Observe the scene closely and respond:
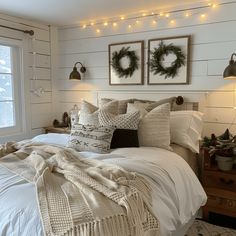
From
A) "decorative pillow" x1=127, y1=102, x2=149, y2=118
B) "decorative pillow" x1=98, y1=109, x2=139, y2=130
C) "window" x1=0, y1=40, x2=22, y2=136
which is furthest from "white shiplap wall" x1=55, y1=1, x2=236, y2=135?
"window" x1=0, y1=40, x2=22, y2=136

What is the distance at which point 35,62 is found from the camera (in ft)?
12.1

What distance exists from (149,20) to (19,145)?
2131 millimetres

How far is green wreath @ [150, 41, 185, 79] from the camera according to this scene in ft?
9.73

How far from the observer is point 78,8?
10.0ft

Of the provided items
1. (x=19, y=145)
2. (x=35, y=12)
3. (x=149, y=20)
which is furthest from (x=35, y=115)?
(x=149, y=20)

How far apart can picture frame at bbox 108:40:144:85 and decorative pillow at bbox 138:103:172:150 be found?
0.95 m

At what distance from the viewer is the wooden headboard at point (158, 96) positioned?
2.95 meters

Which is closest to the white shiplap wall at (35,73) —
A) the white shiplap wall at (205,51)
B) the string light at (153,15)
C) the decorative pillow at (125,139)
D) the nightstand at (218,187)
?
the string light at (153,15)

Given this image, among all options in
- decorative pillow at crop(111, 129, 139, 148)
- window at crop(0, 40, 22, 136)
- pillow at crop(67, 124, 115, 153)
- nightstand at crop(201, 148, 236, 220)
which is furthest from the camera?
window at crop(0, 40, 22, 136)

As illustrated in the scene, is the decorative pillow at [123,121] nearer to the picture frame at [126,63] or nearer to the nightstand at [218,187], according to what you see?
the nightstand at [218,187]

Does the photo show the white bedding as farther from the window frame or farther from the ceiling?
the ceiling

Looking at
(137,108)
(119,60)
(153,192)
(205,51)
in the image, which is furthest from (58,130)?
(153,192)

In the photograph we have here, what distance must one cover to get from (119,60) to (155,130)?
139 centimetres

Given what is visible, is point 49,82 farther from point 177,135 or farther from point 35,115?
point 177,135
